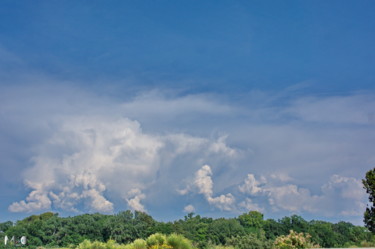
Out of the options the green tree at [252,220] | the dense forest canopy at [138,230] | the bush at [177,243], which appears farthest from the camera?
the green tree at [252,220]

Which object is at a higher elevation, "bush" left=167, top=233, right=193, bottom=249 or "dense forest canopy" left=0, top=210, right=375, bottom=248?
"dense forest canopy" left=0, top=210, right=375, bottom=248

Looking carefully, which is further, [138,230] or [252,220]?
[252,220]

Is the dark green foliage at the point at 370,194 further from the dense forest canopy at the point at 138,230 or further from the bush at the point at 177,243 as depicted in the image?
the dense forest canopy at the point at 138,230

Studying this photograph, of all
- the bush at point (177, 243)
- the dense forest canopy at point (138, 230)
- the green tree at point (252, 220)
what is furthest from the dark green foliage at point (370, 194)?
the green tree at point (252, 220)

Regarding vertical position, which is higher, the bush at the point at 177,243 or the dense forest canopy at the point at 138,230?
the dense forest canopy at the point at 138,230

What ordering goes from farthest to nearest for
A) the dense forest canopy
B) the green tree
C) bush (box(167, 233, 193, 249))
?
the green tree
the dense forest canopy
bush (box(167, 233, 193, 249))

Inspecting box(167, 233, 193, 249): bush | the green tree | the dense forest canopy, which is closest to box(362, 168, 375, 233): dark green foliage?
box(167, 233, 193, 249): bush

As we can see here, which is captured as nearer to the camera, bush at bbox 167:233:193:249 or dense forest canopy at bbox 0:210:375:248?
bush at bbox 167:233:193:249

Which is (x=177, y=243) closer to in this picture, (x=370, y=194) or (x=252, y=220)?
(x=370, y=194)

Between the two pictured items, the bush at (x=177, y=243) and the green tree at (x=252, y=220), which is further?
the green tree at (x=252, y=220)

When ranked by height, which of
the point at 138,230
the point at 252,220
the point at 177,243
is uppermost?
the point at 252,220

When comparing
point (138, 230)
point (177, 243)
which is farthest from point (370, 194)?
point (138, 230)

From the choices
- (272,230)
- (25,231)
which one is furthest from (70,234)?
(272,230)

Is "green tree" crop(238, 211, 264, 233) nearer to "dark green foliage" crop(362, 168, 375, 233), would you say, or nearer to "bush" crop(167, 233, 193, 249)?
"dark green foliage" crop(362, 168, 375, 233)
